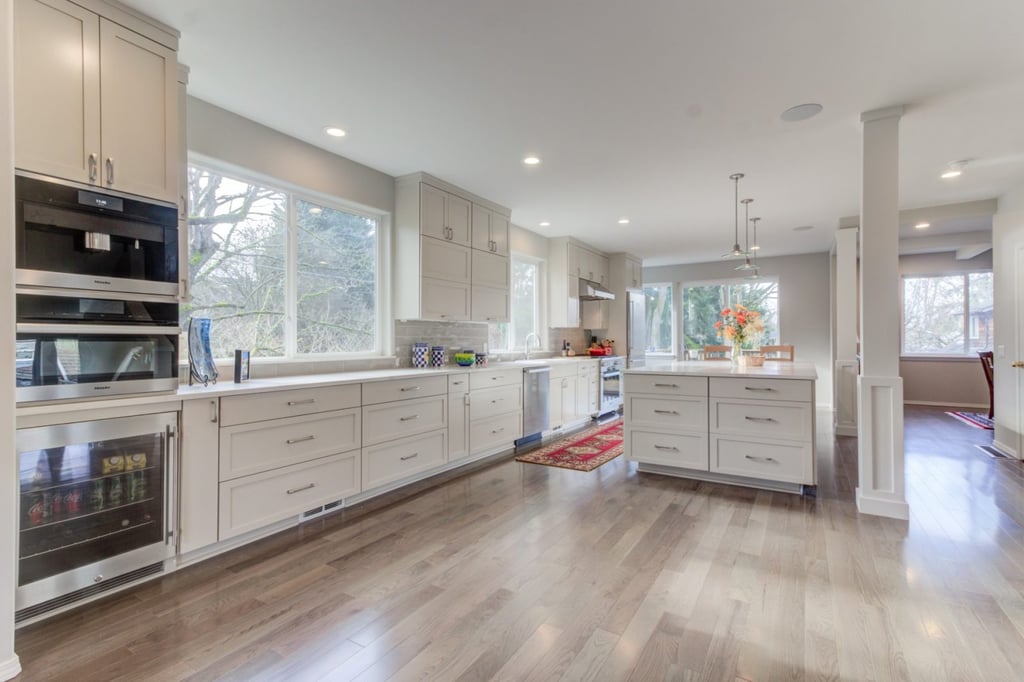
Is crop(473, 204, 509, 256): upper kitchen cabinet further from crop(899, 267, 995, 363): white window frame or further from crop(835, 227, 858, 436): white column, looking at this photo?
crop(899, 267, 995, 363): white window frame

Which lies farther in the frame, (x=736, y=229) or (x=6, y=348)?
(x=736, y=229)

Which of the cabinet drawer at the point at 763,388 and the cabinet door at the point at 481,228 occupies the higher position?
the cabinet door at the point at 481,228

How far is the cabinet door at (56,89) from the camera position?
6.15ft

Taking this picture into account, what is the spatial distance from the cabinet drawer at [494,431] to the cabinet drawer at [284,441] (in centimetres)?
133

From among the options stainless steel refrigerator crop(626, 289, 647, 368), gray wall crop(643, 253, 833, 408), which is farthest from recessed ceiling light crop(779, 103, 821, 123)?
gray wall crop(643, 253, 833, 408)

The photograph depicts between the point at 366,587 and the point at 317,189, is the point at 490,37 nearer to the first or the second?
the point at 317,189

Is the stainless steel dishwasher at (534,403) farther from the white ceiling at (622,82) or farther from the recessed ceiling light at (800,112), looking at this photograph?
the recessed ceiling light at (800,112)

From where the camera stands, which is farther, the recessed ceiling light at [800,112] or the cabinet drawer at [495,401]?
the cabinet drawer at [495,401]

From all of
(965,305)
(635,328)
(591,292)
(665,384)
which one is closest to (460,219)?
(665,384)

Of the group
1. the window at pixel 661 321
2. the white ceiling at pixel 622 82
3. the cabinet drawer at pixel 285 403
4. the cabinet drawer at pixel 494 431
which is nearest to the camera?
the white ceiling at pixel 622 82

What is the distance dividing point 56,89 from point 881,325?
4412mm

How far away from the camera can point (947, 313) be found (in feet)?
24.8

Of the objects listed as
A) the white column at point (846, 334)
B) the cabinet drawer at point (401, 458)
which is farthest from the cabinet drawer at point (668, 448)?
the white column at point (846, 334)

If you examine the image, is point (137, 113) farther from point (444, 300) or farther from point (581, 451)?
point (581, 451)
